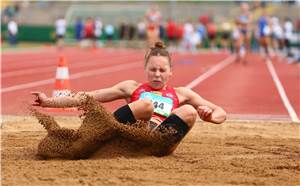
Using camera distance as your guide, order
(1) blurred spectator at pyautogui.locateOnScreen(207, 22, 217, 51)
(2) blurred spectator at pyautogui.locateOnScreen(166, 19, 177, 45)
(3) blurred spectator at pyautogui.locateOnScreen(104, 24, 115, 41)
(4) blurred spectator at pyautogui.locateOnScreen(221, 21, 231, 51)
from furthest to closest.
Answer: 1. (3) blurred spectator at pyautogui.locateOnScreen(104, 24, 115, 41)
2. (4) blurred spectator at pyautogui.locateOnScreen(221, 21, 231, 51)
3. (1) blurred spectator at pyautogui.locateOnScreen(207, 22, 217, 51)
4. (2) blurred spectator at pyautogui.locateOnScreen(166, 19, 177, 45)

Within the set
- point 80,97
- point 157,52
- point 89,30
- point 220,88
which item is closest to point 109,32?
point 89,30

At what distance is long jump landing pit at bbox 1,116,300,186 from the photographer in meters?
4.68

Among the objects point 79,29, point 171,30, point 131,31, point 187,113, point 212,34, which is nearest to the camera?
point 187,113

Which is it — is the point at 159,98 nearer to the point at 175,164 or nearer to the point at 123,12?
the point at 175,164

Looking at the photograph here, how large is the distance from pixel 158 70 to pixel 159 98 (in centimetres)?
23

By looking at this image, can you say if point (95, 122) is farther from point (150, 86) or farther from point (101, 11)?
point (101, 11)

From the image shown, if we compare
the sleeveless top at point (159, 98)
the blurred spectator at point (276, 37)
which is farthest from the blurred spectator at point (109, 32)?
the sleeveless top at point (159, 98)

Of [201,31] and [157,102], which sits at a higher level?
[157,102]

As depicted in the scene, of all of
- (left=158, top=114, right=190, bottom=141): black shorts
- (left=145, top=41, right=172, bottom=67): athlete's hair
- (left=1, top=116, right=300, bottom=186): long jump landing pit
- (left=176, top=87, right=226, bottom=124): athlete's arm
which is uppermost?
(left=145, top=41, right=172, bottom=67): athlete's hair

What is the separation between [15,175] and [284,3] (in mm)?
46791

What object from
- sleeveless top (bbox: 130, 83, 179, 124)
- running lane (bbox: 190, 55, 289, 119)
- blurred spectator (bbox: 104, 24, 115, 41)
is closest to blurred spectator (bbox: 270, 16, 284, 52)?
blurred spectator (bbox: 104, 24, 115, 41)

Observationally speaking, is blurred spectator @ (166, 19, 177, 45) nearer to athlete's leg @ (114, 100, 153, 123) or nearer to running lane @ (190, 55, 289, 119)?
running lane @ (190, 55, 289, 119)

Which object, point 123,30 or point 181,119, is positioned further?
point 123,30

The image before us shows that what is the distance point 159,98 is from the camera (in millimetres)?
5816
